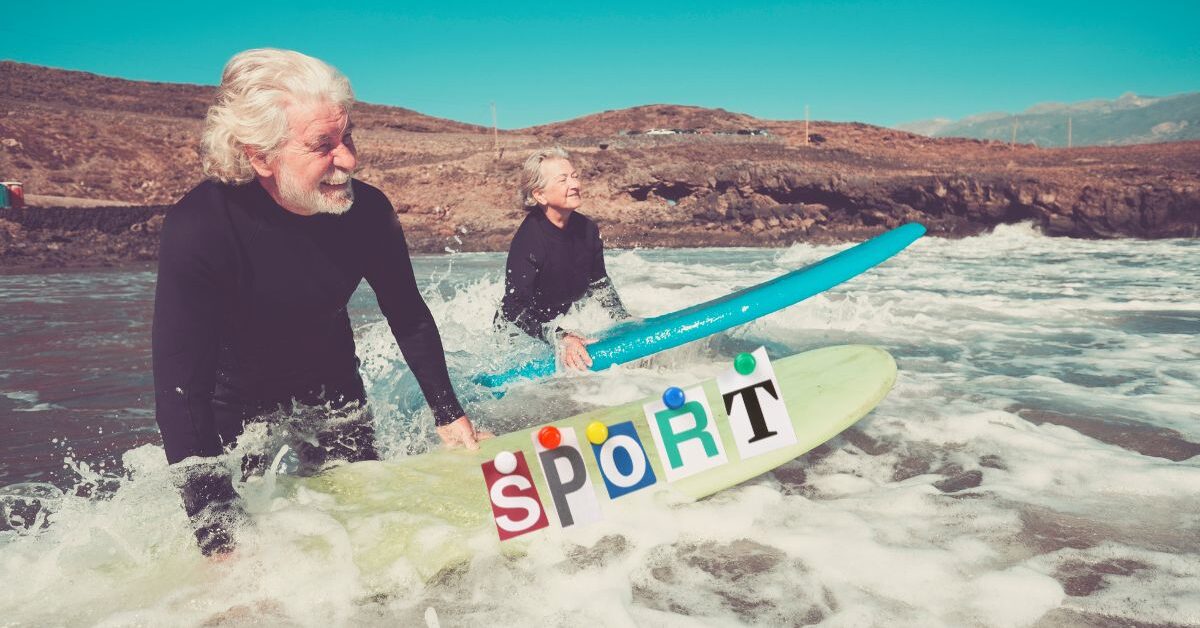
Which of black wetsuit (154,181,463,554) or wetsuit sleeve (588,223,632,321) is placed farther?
wetsuit sleeve (588,223,632,321)

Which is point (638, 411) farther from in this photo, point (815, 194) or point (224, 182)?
point (815, 194)

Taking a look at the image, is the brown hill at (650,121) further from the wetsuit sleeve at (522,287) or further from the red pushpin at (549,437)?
the red pushpin at (549,437)

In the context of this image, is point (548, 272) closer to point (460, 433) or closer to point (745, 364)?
point (460, 433)

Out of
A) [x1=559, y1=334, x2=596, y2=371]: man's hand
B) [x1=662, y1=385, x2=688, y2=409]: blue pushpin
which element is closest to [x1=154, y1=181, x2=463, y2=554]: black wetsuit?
[x1=662, y1=385, x2=688, y2=409]: blue pushpin

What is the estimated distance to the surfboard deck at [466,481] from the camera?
1.97m

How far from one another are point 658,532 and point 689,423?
1.25 ft

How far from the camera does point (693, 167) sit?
1898cm

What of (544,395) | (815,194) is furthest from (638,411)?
(815,194)

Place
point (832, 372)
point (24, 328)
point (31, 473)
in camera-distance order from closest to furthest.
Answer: point (31, 473)
point (832, 372)
point (24, 328)

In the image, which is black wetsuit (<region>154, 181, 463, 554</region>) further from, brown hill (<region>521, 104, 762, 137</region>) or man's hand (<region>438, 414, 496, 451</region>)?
brown hill (<region>521, 104, 762, 137</region>)

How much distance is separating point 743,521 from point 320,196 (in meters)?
1.61

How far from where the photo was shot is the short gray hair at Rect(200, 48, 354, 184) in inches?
64.0

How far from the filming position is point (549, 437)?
1812 millimetres

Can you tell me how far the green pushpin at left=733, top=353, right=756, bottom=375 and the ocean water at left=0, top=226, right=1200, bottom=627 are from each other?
0.56 metres
